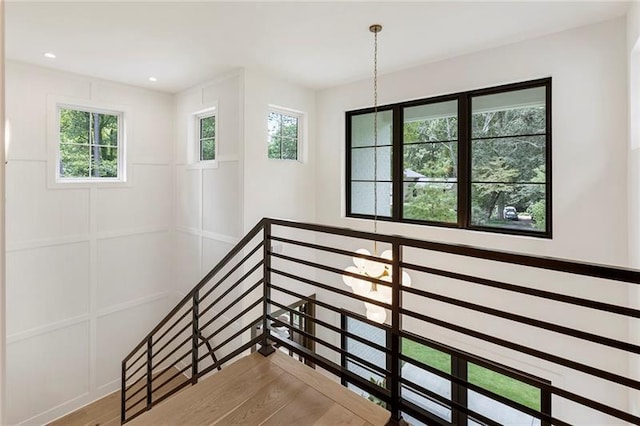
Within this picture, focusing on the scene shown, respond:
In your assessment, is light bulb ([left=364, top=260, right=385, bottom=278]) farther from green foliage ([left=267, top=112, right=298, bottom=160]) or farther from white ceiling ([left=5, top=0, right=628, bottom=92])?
green foliage ([left=267, top=112, right=298, bottom=160])

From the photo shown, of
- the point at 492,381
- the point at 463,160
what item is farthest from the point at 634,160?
the point at 492,381

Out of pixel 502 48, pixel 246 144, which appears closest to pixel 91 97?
pixel 246 144

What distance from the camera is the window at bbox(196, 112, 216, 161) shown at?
496 centimetres

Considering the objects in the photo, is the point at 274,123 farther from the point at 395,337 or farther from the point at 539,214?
the point at 395,337

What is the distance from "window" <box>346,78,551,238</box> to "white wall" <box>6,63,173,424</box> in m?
3.29

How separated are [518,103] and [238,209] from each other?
11.6 feet

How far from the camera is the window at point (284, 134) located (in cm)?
484

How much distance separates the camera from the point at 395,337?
1.62 metres

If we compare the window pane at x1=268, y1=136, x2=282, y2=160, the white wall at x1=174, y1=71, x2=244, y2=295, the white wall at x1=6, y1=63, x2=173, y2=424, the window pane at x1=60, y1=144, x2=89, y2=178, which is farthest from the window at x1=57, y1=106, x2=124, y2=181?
the window pane at x1=268, y1=136, x2=282, y2=160

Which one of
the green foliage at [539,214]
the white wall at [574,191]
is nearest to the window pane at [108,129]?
the white wall at [574,191]

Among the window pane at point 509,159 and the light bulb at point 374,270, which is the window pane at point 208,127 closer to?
the light bulb at point 374,270

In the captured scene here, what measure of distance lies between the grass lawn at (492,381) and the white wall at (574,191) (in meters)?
0.31

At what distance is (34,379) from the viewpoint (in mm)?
4227

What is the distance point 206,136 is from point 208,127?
0.47 ft
